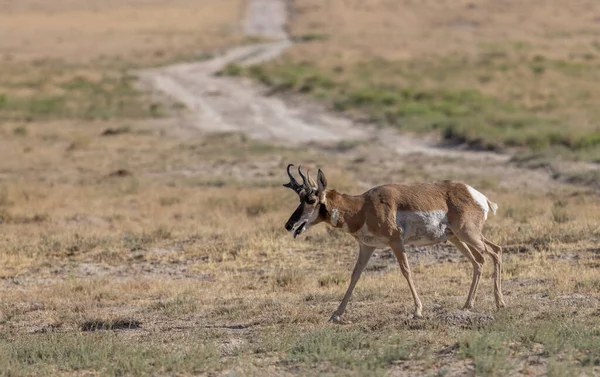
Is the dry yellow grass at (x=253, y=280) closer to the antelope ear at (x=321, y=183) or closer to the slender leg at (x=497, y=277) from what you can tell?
the slender leg at (x=497, y=277)

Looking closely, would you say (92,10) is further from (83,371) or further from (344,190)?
(83,371)

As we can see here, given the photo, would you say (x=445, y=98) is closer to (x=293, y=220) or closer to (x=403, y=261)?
(x=403, y=261)

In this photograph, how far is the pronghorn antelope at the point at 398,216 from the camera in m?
9.12

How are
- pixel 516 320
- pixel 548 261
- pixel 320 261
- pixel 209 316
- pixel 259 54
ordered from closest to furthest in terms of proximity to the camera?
pixel 516 320 → pixel 209 316 → pixel 548 261 → pixel 320 261 → pixel 259 54

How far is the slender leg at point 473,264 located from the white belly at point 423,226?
17.3 inches

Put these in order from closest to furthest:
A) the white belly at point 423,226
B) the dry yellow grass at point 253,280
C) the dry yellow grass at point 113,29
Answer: the dry yellow grass at point 253,280 < the white belly at point 423,226 < the dry yellow grass at point 113,29

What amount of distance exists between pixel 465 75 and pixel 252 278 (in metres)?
34.6

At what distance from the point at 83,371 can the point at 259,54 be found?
56.5 metres

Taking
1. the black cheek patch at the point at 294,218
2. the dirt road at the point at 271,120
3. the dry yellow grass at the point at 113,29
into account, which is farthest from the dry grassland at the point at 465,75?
the black cheek patch at the point at 294,218

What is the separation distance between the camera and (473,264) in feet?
31.9

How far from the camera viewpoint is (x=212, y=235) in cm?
1469

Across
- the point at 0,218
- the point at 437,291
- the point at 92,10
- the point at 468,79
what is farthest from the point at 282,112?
the point at 92,10

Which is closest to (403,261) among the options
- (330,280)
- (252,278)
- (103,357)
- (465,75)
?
(330,280)

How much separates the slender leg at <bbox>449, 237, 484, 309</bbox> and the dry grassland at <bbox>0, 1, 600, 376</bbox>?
0.50 feet
